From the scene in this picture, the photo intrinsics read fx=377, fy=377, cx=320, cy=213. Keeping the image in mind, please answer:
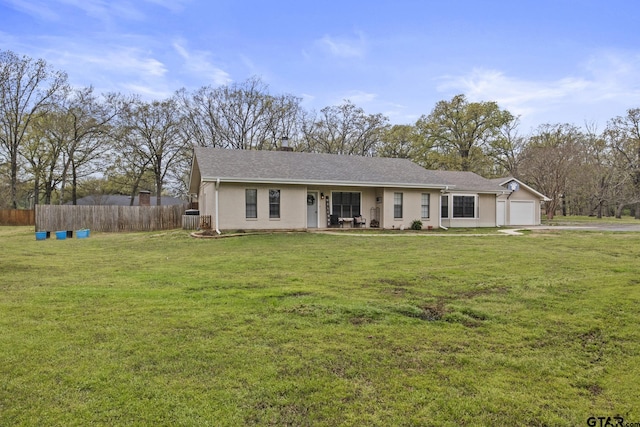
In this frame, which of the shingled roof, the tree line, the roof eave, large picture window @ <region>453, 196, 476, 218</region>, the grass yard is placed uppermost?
the tree line

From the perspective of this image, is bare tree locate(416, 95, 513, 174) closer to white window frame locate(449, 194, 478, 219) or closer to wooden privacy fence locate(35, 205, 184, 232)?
white window frame locate(449, 194, 478, 219)

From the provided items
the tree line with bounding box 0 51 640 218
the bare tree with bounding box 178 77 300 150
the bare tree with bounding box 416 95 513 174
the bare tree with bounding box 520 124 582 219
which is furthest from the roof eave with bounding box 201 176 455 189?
the bare tree with bounding box 178 77 300 150

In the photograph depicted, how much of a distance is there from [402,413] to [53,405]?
2316mm

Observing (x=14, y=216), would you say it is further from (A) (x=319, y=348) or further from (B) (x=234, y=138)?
(A) (x=319, y=348)

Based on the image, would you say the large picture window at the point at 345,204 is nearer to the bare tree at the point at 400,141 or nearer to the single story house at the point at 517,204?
the single story house at the point at 517,204

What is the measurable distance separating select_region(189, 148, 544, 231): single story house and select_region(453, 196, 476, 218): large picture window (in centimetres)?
5

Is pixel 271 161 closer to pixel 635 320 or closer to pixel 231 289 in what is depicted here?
pixel 231 289

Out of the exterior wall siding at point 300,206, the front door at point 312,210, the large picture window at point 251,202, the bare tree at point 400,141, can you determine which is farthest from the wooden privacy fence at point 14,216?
the bare tree at point 400,141

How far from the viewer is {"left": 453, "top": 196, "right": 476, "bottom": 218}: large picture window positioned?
850 inches

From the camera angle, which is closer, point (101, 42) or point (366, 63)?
point (101, 42)

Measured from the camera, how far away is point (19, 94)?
28688mm

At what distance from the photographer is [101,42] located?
14922mm

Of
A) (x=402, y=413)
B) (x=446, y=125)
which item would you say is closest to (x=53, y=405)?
(x=402, y=413)

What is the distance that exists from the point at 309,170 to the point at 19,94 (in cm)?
2564
